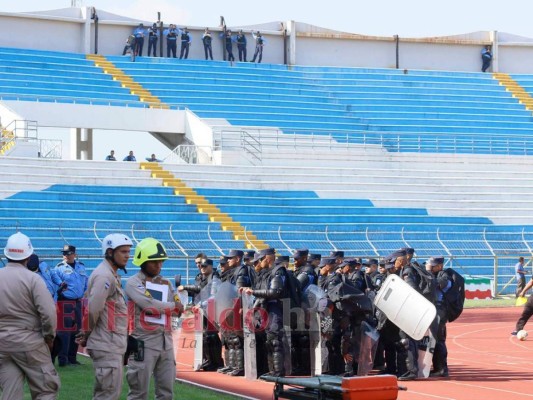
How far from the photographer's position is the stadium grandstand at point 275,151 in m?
32.9

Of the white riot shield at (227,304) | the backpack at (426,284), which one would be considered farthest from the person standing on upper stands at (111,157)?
the backpack at (426,284)

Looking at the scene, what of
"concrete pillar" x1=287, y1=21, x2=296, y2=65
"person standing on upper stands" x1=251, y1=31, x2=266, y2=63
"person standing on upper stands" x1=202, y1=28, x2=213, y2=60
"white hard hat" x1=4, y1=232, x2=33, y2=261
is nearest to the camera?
"white hard hat" x1=4, y1=232, x2=33, y2=261

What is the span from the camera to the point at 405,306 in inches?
589

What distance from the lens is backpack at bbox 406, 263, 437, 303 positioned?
15.8 meters

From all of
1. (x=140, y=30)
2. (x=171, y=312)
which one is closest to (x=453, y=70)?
(x=140, y=30)

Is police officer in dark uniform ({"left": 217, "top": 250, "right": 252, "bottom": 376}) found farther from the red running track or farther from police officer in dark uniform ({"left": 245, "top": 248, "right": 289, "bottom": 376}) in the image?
police officer in dark uniform ({"left": 245, "top": 248, "right": 289, "bottom": 376})

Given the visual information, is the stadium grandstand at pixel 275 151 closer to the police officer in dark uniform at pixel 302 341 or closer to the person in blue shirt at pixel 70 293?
the person in blue shirt at pixel 70 293

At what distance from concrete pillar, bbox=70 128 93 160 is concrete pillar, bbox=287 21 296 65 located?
962 cm

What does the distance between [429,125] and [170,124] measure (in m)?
10.0

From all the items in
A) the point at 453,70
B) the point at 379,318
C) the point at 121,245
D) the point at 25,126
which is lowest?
the point at 379,318

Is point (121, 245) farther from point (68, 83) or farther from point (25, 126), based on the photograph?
point (68, 83)

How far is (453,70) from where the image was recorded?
2035 inches

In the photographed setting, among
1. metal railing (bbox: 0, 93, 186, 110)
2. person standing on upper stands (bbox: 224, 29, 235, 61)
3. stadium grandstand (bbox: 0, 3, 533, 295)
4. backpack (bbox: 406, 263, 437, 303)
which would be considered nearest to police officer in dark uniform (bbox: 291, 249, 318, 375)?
backpack (bbox: 406, 263, 437, 303)

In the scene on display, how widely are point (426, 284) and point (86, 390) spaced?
4.92 m
